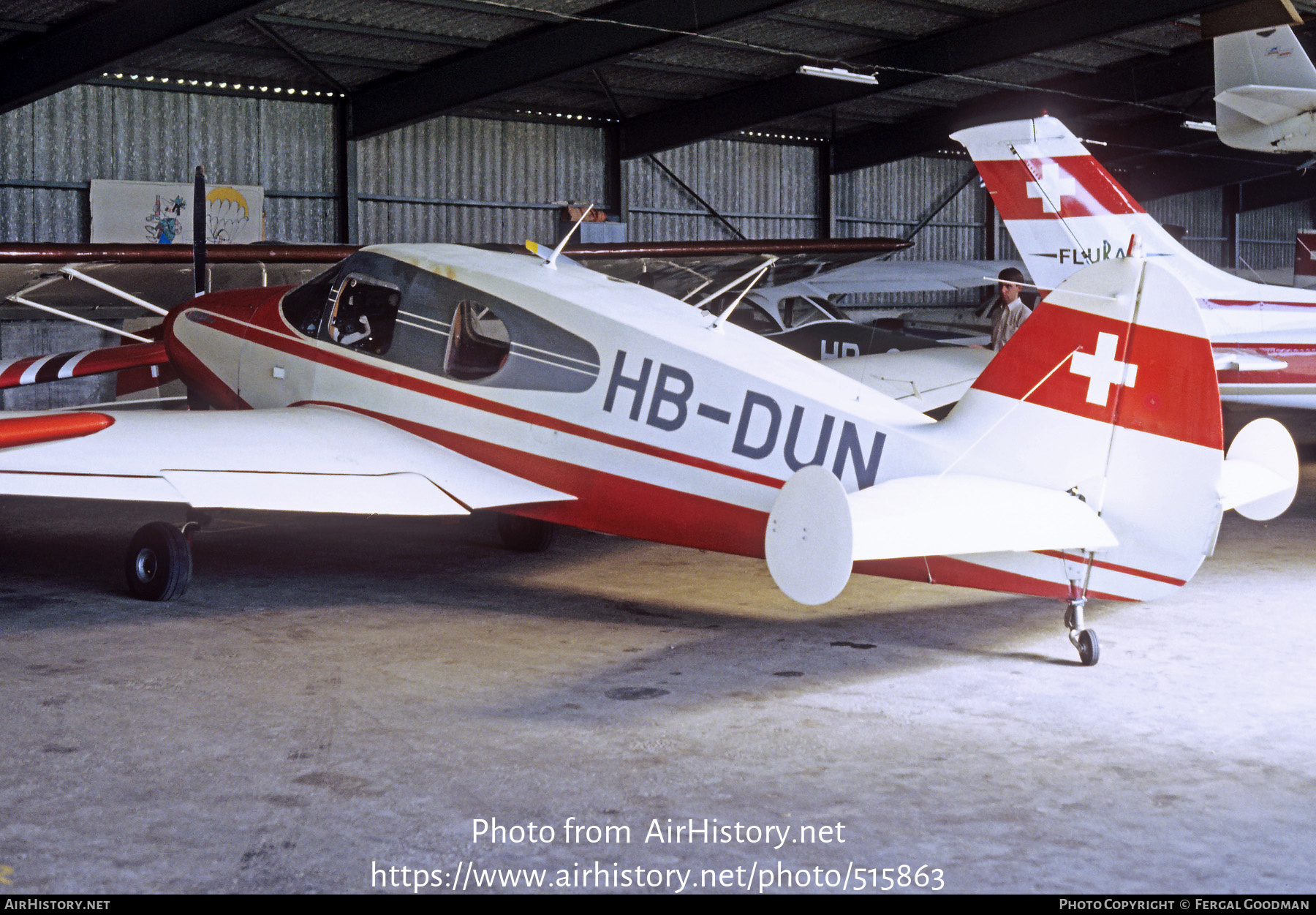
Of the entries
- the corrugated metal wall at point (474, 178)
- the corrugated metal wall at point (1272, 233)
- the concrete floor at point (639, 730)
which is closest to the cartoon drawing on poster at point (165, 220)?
the corrugated metal wall at point (474, 178)

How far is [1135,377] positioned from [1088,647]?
1.26 m

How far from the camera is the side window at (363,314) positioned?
282 inches

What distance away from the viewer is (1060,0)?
53.0 ft

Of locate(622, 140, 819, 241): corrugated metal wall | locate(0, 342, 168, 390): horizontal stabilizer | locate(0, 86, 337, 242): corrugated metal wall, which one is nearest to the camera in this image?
locate(0, 342, 168, 390): horizontal stabilizer

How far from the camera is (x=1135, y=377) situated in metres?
5.05

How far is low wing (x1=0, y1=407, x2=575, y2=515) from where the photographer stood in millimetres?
5984

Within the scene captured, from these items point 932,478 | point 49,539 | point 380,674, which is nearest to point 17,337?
point 49,539

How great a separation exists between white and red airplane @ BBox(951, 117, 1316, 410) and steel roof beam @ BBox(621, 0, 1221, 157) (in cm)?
479

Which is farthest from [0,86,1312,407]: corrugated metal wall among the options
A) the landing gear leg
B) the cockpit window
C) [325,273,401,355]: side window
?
the landing gear leg

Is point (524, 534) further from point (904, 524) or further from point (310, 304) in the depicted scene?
point (904, 524)

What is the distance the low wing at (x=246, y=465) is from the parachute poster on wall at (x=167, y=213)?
11043mm

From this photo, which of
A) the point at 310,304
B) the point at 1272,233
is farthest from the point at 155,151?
the point at 1272,233

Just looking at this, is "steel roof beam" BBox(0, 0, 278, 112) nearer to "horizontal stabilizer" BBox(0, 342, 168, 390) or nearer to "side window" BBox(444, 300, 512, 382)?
"horizontal stabilizer" BBox(0, 342, 168, 390)

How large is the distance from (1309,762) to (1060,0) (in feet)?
46.0
